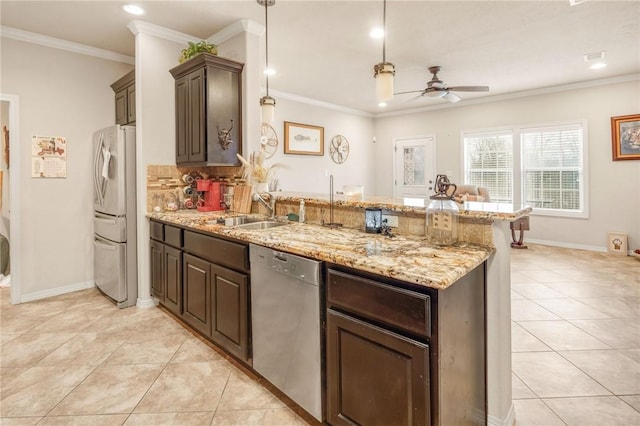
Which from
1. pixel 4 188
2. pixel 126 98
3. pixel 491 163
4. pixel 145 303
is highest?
pixel 126 98

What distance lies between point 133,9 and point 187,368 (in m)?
3.01

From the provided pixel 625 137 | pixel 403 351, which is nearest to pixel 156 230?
pixel 403 351

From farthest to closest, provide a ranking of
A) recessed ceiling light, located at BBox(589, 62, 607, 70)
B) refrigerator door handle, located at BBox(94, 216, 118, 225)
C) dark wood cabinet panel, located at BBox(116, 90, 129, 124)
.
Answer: recessed ceiling light, located at BBox(589, 62, 607, 70) < dark wood cabinet panel, located at BBox(116, 90, 129, 124) < refrigerator door handle, located at BBox(94, 216, 118, 225)

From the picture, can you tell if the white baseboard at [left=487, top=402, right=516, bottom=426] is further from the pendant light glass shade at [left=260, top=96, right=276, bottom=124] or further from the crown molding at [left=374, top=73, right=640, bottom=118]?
the crown molding at [left=374, top=73, right=640, bottom=118]

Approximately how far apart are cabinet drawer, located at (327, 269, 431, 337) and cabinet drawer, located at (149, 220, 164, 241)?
6.91 ft

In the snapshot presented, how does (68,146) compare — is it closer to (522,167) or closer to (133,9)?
(133,9)

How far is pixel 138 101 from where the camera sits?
328 cm

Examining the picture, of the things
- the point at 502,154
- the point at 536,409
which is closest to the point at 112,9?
the point at 536,409

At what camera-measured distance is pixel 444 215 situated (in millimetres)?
1765

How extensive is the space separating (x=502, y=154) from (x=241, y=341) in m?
6.21

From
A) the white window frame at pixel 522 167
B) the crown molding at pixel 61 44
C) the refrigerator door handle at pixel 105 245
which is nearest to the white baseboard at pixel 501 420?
the refrigerator door handle at pixel 105 245

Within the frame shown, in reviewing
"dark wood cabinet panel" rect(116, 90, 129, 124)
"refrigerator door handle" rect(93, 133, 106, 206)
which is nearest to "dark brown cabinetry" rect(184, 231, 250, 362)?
"refrigerator door handle" rect(93, 133, 106, 206)

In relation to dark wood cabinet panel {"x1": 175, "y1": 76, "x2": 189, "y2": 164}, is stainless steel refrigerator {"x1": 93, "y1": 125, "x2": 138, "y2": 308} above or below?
below

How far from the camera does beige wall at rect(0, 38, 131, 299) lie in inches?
137
